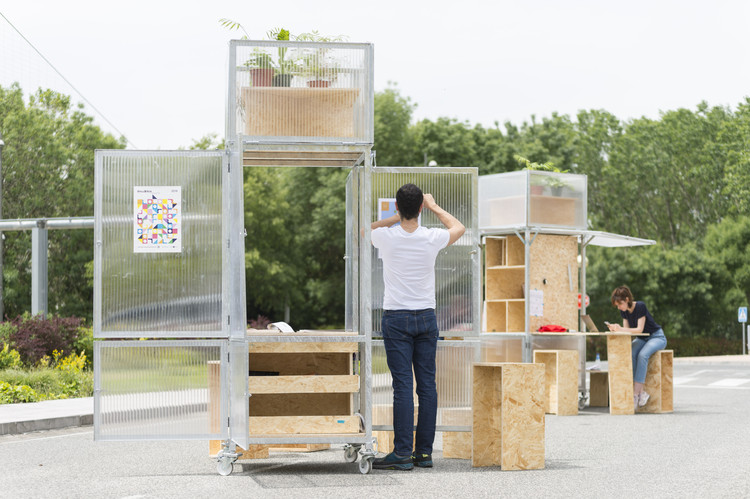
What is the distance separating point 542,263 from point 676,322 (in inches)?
1332

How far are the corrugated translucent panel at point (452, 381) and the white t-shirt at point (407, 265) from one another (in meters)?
0.81

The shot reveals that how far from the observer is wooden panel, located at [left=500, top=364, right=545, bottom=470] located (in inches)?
364

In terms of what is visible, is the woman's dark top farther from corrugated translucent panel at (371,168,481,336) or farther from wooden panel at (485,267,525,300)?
corrugated translucent panel at (371,168,481,336)

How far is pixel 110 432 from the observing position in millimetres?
9109

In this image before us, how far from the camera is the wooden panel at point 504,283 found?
58.4ft

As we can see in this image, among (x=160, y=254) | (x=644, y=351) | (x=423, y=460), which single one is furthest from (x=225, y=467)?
(x=644, y=351)

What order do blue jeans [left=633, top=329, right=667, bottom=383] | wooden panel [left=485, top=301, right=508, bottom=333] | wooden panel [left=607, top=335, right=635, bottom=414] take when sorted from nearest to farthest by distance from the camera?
wooden panel [left=607, top=335, right=635, bottom=414]
blue jeans [left=633, top=329, right=667, bottom=383]
wooden panel [left=485, top=301, right=508, bottom=333]

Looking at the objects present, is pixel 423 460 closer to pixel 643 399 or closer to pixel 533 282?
pixel 643 399

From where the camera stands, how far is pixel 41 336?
73.7 feet

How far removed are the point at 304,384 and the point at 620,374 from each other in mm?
7846

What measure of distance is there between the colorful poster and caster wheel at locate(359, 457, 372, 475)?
2372mm

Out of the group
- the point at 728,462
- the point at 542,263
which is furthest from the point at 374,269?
the point at 542,263

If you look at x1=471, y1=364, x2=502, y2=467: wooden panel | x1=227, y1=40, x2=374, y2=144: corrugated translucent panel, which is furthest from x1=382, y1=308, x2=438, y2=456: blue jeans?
x1=227, y1=40, x2=374, y2=144: corrugated translucent panel

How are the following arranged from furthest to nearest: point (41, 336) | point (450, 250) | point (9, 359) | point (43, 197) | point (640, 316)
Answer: point (43, 197)
point (41, 336)
point (9, 359)
point (640, 316)
point (450, 250)
